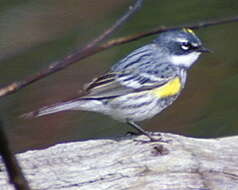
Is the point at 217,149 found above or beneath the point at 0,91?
beneath

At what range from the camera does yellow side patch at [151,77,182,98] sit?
4.43 metres

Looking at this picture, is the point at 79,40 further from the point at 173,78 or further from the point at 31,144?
the point at 173,78

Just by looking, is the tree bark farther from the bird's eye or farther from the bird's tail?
the bird's eye

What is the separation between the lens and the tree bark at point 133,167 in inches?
126

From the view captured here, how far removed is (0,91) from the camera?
50.1 inches

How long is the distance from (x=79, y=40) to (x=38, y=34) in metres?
0.49

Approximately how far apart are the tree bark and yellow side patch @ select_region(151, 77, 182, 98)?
2.56 feet

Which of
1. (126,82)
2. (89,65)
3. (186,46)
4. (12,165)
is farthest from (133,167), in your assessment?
(89,65)

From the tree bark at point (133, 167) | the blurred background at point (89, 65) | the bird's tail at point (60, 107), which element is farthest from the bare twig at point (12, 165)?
the blurred background at point (89, 65)

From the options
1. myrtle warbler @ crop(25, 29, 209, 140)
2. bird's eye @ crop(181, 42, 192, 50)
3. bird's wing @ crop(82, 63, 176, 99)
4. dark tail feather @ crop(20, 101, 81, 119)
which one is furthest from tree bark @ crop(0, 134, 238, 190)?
bird's eye @ crop(181, 42, 192, 50)

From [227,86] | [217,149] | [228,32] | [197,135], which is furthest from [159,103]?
[228,32]

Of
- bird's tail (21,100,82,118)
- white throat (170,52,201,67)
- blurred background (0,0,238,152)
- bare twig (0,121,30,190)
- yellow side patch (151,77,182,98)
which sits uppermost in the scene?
bare twig (0,121,30,190)

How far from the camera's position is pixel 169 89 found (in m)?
4.48

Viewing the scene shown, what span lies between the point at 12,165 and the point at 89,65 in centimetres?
549
